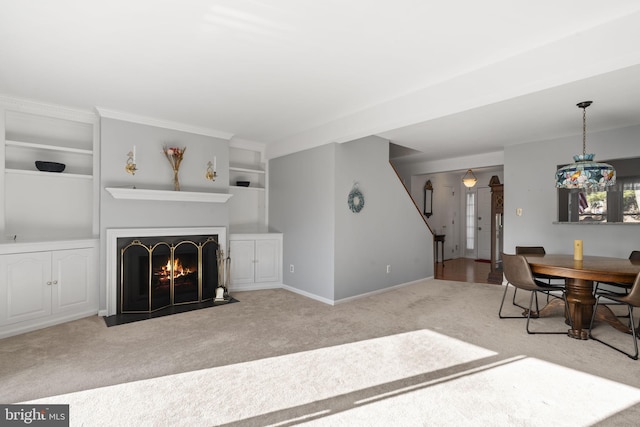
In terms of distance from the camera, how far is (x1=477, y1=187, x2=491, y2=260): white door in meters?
8.49

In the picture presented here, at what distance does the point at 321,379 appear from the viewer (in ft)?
7.68

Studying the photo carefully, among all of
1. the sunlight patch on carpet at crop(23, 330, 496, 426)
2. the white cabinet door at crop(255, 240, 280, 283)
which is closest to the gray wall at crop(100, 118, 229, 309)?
the white cabinet door at crop(255, 240, 280, 283)

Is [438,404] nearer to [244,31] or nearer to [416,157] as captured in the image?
[244,31]

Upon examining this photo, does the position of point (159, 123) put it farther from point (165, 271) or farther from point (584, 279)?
point (584, 279)

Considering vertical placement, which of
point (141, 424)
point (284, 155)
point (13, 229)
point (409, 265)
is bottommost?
point (141, 424)

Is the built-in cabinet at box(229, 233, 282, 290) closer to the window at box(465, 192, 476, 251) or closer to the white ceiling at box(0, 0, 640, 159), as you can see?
the white ceiling at box(0, 0, 640, 159)

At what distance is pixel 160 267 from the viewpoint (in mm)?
4094

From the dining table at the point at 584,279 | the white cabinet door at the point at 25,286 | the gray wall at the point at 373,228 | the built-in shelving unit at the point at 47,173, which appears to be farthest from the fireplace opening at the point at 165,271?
the dining table at the point at 584,279

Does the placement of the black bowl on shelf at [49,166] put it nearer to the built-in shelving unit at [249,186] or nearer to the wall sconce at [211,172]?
the wall sconce at [211,172]

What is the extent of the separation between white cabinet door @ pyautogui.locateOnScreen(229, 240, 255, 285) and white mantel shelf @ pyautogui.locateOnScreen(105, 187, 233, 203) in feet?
2.51

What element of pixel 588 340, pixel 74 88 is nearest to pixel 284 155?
pixel 74 88

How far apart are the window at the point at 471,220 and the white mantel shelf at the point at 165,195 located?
7.04m

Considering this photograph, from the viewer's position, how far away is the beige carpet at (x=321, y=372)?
1.94m

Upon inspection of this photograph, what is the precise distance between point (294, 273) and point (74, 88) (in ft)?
11.5
